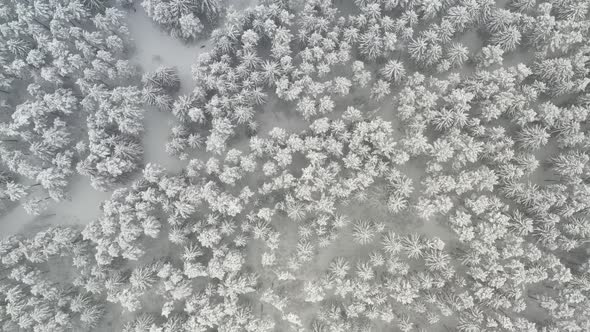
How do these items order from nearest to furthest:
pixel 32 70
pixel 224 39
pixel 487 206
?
pixel 487 206 → pixel 224 39 → pixel 32 70

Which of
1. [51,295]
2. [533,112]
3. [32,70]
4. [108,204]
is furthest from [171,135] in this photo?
[533,112]

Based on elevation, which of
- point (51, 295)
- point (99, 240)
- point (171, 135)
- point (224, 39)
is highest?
point (224, 39)

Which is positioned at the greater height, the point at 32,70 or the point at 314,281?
the point at 32,70

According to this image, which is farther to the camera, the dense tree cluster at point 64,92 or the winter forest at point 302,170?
the dense tree cluster at point 64,92

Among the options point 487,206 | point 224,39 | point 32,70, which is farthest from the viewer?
point 32,70

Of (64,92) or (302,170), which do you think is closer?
(302,170)

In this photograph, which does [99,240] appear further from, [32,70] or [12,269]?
[32,70]

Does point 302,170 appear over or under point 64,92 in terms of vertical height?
under

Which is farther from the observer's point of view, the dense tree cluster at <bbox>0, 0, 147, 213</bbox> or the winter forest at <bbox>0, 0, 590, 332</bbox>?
the dense tree cluster at <bbox>0, 0, 147, 213</bbox>
